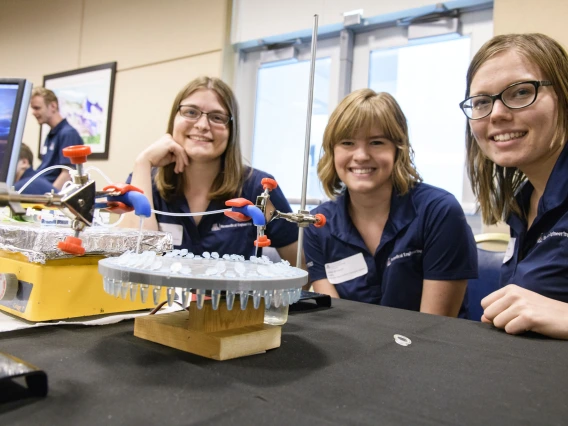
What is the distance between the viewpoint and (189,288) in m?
0.46

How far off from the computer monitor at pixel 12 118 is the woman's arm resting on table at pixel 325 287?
0.81 metres

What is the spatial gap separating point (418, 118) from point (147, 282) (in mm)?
2170

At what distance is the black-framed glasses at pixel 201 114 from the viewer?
1438mm

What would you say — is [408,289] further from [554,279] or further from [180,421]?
[180,421]

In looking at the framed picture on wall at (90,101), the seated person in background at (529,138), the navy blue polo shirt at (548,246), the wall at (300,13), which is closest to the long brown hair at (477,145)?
the seated person in background at (529,138)

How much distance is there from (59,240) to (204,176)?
2.89ft

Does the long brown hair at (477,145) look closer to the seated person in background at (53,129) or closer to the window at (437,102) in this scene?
the window at (437,102)

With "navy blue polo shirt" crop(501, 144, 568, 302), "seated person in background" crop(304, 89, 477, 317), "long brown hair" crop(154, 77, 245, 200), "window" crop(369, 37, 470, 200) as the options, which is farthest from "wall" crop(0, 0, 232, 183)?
"navy blue polo shirt" crop(501, 144, 568, 302)

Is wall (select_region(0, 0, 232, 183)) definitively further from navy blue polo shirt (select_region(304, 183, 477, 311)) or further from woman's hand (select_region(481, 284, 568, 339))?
woman's hand (select_region(481, 284, 568, 339))

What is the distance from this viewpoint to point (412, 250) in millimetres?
1238

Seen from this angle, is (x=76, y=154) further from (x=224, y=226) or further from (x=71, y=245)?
(x=224, y=226)

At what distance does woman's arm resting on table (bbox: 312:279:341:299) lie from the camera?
1307mm

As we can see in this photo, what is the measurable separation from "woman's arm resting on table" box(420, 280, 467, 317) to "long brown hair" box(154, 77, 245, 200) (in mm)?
625

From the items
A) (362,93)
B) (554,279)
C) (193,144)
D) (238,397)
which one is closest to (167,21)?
(193,144)
